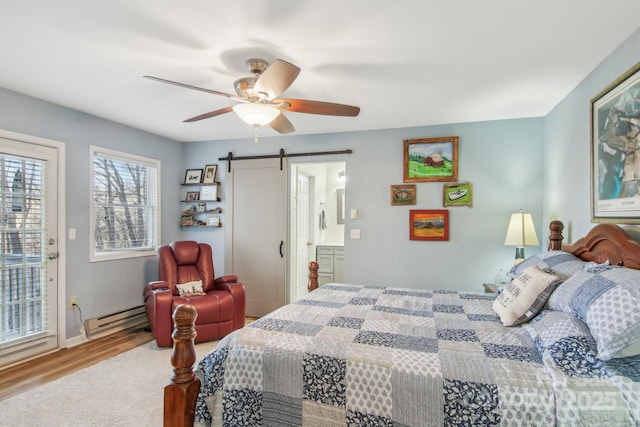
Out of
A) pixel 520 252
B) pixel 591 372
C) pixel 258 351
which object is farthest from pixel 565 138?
pixel 258 351

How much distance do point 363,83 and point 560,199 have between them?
2.14m

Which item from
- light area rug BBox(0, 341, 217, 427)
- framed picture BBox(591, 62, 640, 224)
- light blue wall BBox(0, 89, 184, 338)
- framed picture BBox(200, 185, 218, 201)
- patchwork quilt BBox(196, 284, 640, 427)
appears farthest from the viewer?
framed picture BBox(200, 185, 218, 201)

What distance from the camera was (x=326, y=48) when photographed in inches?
83.7

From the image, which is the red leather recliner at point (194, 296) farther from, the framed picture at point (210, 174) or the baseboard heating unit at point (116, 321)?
the framed picture at point (210, 174)

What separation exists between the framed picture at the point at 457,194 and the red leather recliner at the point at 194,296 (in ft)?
8.58

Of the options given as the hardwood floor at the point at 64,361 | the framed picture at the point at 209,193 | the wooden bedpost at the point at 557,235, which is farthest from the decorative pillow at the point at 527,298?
the framed picture at the point at 209,193

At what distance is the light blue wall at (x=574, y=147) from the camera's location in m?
2.15

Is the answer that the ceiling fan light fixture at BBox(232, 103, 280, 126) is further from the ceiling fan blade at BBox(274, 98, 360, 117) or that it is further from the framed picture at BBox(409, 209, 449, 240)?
the framed picture at BBox(409, 209, 449, 240)

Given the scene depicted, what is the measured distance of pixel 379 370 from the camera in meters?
1.39

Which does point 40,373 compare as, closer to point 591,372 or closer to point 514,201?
point 591,372

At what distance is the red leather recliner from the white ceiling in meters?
1.70

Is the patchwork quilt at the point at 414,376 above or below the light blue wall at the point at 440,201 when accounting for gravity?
below

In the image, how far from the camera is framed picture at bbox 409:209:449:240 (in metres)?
3.79

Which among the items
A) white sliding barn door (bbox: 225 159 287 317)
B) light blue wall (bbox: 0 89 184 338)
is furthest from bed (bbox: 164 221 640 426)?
light blue wall (bbox: 0 89 184 338)
